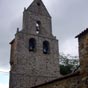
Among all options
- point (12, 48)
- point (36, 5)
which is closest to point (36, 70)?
point (12, 48)

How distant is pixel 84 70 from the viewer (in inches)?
410

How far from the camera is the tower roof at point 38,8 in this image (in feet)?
80.1

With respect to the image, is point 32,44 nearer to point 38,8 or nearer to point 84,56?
point 38,8

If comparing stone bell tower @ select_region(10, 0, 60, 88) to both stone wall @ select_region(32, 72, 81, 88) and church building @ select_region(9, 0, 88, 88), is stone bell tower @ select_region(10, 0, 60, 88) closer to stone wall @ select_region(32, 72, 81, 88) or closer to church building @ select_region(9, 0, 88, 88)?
church building @ select_region(9, 0, 88, 88)

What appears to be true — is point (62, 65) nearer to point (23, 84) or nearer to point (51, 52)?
point (51, 52)

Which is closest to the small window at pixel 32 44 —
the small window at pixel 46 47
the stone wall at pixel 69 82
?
the small window at pixel 46 47

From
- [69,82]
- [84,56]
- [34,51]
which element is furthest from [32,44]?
[84,56]

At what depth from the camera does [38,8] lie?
24.8 metres

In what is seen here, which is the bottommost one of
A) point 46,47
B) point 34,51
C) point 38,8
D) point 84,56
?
point 84,56

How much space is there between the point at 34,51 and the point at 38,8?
4597 mm

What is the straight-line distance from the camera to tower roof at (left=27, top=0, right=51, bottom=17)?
80.1 ft

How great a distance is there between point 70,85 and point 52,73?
36.9 ft

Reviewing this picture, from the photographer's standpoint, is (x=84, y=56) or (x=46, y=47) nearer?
(x=84, y=56)

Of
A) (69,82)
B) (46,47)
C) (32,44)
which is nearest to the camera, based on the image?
(69,82)
